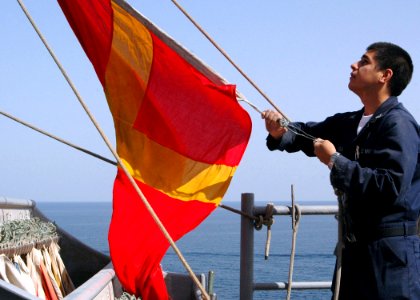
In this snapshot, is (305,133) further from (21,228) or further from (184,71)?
(21,228)

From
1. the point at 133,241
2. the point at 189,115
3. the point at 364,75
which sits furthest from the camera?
the point at 189,115

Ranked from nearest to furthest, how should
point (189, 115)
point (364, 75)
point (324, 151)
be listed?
1. point (324, 151)
2. point (364, 75)
3. point (189, 115)

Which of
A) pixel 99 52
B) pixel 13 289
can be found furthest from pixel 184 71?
pixel 13 289

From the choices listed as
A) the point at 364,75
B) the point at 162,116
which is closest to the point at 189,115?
the point at 162,116

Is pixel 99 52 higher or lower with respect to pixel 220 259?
higher

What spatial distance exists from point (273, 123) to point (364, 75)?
752 millimetres

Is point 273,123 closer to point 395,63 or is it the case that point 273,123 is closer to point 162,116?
point 395,63

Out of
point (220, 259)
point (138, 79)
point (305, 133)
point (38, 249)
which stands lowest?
point (220, 259)

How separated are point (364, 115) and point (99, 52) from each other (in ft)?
6.99

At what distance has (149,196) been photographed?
5.54 metres

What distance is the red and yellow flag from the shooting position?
553 centimetres

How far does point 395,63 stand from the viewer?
4.17 metres

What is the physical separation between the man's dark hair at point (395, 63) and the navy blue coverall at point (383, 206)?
0.41ft

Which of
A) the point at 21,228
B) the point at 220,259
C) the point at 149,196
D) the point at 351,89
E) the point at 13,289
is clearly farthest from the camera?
the point at 220,259
